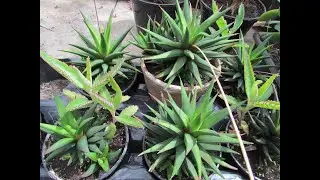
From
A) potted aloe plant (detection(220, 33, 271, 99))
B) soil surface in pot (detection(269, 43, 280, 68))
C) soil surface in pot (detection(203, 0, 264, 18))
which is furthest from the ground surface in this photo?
potted aloe plant (detection(220, 33, 271, 99))

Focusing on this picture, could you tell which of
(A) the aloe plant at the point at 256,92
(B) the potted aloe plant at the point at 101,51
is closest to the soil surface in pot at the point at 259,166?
(A) the aloe plant at the point at 256,92

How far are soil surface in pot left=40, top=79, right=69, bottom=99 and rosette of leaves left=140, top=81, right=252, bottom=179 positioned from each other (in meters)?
0.73

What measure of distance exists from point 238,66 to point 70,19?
149 centimetres

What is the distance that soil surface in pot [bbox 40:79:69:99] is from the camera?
1871 millimetres

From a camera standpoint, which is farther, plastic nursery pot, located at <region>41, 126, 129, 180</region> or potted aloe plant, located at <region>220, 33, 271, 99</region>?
potted aloe plant, located at <region>220, 33, 271, 99</region>

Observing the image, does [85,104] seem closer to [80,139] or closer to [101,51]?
[80,139]

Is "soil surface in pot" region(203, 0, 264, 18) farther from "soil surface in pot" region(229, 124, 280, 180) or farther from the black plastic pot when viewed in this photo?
"soil surface in pot" region(229, 124, 280, 180)

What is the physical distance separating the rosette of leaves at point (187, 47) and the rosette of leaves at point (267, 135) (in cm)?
30

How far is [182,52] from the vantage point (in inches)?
61.2

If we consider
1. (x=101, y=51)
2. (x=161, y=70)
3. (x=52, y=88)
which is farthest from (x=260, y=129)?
(x=52, y=88)

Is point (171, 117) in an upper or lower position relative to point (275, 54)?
lower
